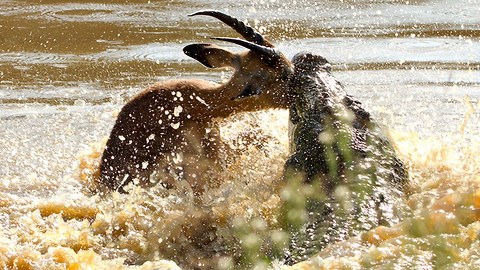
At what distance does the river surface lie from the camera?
551 centimetres

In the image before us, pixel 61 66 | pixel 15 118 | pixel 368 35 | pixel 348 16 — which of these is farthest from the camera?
pixel 348 16

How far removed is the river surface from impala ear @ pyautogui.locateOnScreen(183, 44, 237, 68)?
49cm

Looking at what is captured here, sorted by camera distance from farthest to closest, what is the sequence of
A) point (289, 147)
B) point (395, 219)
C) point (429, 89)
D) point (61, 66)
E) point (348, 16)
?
point (348, 16) → point (61, 66) → point (429, 89) → point (289, 147) → point (395, 219)

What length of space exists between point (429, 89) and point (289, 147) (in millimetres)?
3063

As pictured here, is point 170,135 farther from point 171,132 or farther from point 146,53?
point 146,53

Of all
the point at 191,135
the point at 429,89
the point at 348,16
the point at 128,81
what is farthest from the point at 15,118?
the point at 348,16

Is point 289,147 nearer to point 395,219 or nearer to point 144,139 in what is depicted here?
point 144,139

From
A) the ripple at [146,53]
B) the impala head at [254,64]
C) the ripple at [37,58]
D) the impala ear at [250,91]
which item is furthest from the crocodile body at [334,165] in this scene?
the ripple at [37,58]

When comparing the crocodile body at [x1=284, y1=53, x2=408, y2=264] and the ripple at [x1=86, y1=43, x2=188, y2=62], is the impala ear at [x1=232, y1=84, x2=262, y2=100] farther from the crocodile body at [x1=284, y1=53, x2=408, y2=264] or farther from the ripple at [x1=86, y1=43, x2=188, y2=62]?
the ripple at [x1=86, y1=43, x2=188, y2=62]

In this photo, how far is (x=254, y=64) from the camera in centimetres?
658

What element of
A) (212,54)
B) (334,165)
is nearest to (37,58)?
(212,54)

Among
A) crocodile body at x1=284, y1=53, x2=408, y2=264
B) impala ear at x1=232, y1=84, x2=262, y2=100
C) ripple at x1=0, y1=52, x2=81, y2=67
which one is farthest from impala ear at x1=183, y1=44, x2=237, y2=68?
ripple at x1=0, y1=52, x2=81, y2=67

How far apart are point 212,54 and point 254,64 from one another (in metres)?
0.33

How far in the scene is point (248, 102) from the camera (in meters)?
6.77
